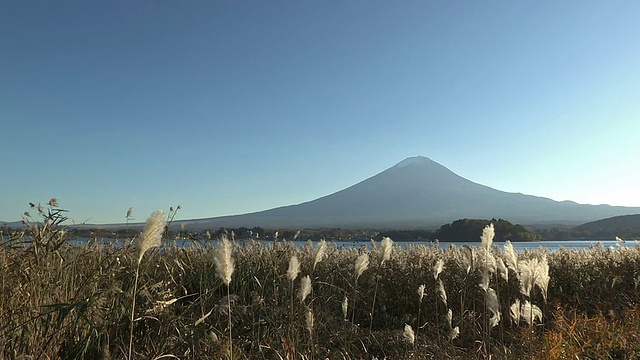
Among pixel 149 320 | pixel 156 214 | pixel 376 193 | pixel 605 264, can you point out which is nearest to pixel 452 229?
pixel 605 264

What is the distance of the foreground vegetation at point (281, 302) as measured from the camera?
3.11 metres

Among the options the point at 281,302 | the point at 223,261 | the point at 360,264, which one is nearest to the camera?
the point at 223,261

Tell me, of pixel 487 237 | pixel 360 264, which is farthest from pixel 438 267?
pixel 360 264

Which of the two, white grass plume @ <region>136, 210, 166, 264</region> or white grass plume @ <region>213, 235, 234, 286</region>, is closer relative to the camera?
white grass plume @ <region>136, 210, 166, 264</region>

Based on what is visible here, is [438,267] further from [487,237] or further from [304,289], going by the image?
[304,289]

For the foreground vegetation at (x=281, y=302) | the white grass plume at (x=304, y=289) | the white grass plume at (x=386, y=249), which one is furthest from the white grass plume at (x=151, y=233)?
the white grass plume at (x=386, y=249)

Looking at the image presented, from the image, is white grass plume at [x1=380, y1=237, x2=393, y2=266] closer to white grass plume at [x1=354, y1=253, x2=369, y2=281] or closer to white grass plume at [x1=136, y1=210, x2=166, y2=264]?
white grass plume at [x1=354, y1=253, x2=369, y2=281]

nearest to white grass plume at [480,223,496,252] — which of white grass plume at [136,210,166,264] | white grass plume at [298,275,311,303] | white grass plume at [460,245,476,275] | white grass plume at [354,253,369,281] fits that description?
white grass plume at [460,245,476,275]

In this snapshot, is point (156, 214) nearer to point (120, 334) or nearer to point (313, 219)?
point (120, 334)

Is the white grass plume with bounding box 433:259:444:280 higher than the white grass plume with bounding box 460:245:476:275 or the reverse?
the reverse

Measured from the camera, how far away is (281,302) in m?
5.34

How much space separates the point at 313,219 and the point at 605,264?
2456 inches

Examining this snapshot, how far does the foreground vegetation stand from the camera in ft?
10.2

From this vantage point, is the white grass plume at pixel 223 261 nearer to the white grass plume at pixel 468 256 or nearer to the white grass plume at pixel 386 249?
the white grass plume at pixel 386 249
